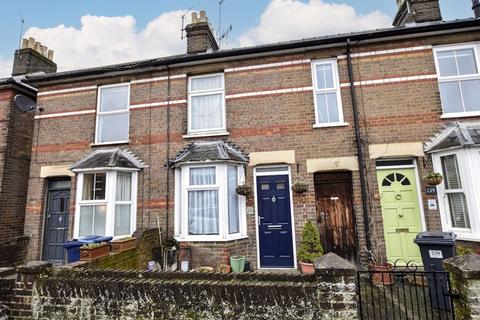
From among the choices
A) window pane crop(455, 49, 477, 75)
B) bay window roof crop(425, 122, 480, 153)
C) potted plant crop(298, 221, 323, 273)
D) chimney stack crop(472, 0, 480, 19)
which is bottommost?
potted plant crop(298, 221, 323, 273)

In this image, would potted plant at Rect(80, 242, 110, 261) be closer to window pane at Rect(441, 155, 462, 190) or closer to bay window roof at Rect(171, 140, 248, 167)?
bay window roof at Rect(171, 140, 248, 167)

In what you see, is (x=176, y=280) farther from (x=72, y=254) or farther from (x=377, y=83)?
(x=377, y=83)

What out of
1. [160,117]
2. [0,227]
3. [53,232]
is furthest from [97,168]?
[0,227]

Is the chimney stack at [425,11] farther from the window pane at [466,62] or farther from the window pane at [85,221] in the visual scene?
the window pane at [85,221]

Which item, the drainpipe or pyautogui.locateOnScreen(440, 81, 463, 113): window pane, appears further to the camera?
pyautogui.locateOnScreen(440, 81, 463, 113): window pane

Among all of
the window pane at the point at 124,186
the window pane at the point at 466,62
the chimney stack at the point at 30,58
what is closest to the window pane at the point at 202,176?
the window pane at the point at 124,186

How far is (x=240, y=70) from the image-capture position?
8.07 m

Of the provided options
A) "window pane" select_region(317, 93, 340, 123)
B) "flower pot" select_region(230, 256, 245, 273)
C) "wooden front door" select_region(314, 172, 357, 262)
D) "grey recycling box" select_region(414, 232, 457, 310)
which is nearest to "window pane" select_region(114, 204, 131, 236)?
"flower pot" select_region(230, 256, 245, 273)

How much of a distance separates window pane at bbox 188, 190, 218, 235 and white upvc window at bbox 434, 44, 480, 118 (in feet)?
20.0

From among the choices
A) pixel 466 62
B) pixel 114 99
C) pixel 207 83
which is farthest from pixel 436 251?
pixel 114 99

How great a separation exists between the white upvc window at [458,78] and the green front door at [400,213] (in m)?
1.86

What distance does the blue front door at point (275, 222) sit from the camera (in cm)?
707

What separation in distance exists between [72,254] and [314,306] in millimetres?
5557

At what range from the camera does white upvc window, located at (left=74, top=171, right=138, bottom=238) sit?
25.0 ft
